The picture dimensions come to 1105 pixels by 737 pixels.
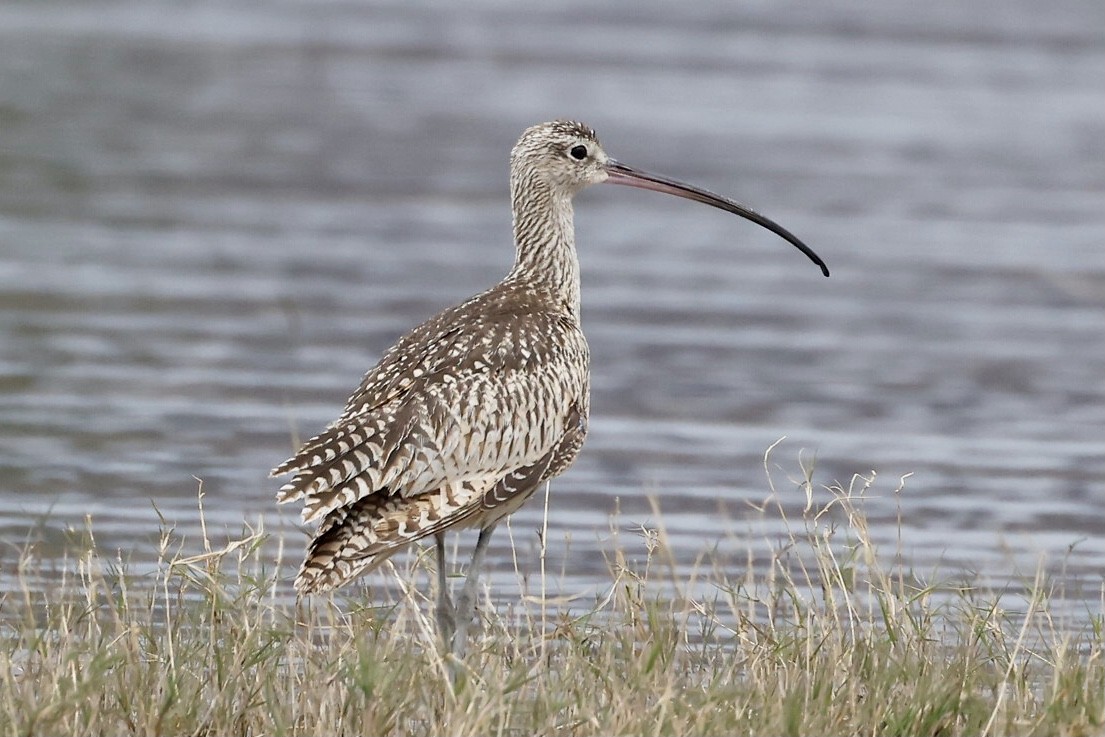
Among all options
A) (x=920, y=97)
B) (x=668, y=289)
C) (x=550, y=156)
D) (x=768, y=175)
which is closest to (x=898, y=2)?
(x=920, y=97)

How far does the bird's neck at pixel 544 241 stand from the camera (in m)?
7.95

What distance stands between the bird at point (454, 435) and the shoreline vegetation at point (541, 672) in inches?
7.2

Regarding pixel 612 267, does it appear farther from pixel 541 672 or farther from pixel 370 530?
pixel 541 672

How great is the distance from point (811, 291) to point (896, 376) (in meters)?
2.25

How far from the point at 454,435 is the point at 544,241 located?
1.38 meters

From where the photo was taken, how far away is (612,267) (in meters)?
14.9

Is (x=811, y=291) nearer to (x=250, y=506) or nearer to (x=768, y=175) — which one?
(x=768, y=175)

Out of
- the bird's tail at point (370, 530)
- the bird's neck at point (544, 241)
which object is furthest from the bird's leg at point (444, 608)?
the bird's neck at point (544, 241)

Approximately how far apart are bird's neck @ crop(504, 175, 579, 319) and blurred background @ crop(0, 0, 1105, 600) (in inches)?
41.3

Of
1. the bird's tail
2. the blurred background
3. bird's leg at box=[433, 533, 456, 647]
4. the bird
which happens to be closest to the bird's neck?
the bird

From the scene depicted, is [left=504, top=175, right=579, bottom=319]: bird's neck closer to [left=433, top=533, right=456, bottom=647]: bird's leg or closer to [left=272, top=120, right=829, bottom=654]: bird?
[left=272, top=120, right=829, bottom=654]: bird

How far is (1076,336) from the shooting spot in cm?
1322

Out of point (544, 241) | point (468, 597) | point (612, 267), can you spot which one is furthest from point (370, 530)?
point (612, 267)

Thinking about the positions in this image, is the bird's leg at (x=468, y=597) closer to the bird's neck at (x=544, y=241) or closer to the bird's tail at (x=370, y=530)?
the bird's tail at (x=370, y=530)
